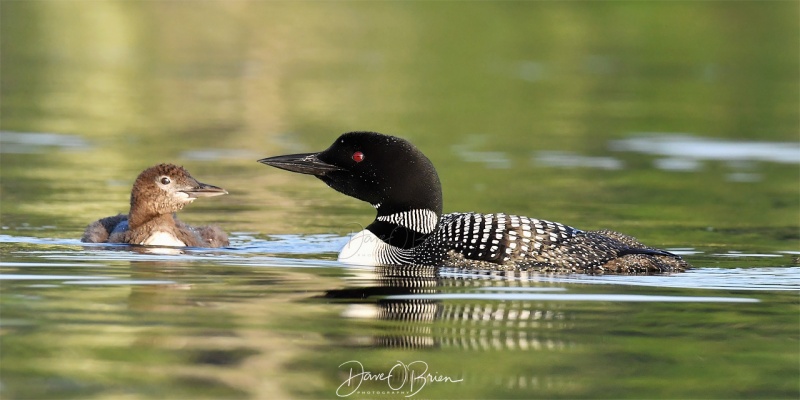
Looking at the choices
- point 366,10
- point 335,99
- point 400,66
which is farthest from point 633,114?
point 366,10

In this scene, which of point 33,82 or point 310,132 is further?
point 33,82

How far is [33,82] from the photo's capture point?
22.9 m

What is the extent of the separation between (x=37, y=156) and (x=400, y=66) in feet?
49.0

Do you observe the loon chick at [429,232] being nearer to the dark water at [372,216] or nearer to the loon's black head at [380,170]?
the loon's black head at [380,170]

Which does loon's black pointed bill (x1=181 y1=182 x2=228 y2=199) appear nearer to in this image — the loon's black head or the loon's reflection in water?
the loon's black head

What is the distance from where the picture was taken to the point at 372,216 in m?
11.5

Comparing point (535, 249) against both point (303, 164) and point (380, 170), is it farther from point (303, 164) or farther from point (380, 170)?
point (303, 164)

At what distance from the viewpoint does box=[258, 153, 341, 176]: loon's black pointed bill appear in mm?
9023

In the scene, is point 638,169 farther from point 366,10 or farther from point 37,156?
point 366,10

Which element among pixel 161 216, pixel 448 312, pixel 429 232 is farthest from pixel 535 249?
pixel 161 216

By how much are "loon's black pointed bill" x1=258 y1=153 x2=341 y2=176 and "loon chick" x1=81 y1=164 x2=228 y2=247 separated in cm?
80

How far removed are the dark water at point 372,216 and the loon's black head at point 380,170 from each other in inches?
23.3

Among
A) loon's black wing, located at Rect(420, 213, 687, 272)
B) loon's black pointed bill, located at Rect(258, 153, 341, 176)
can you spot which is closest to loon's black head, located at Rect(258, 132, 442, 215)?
loon's black pointed bill, located at Rect(258, 153, 341, 176)

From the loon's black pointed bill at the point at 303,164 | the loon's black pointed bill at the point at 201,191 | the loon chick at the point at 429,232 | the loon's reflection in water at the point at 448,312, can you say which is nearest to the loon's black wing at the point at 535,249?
the loon chick at the point at 429,232
